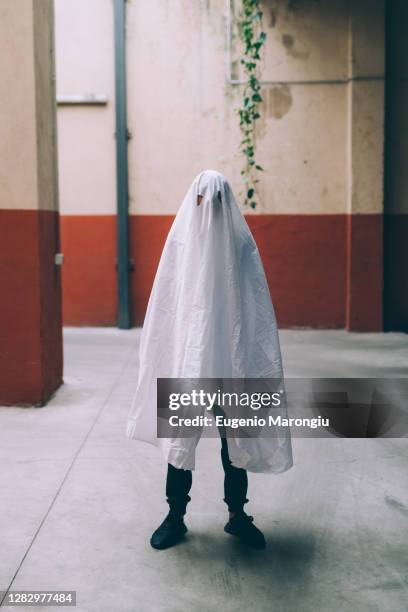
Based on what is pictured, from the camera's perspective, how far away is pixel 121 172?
9.53 meters

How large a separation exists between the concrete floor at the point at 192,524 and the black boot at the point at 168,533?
42 millimetres

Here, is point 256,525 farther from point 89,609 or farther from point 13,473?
point 13,473

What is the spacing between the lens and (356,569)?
10.4 ft

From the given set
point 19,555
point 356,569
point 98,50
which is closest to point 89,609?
point 19,555

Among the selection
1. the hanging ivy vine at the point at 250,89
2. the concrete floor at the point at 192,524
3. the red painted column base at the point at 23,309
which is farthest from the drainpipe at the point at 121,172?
the concrete floor at the point at 192,524

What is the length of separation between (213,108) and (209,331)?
22.5 feet

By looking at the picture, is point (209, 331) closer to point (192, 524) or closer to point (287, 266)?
point (192, 524)

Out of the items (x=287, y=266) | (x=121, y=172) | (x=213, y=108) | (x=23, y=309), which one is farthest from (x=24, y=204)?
(x=287, y=266)

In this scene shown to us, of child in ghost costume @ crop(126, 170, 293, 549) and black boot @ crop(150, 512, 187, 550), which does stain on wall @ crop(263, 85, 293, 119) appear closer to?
child in ghost costume @ crop(126, 170, 293, 549)

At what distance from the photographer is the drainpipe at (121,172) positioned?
9367mm

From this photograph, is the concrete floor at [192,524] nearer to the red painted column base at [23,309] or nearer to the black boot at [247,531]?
the black boot at [247,531]

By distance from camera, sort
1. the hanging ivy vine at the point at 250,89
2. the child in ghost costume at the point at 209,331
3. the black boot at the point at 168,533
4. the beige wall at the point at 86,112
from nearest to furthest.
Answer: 1. the child in ghost costume at the point at 209,331
2. the black boot at the point at 168,533
3. the hanging ivy vine at the point at 250,89
4. the beige wall at the point at 86,112

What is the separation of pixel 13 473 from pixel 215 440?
1469 millimetres

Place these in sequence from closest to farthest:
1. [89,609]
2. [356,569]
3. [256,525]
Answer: [89,609] → [356,569] → [256,525]
